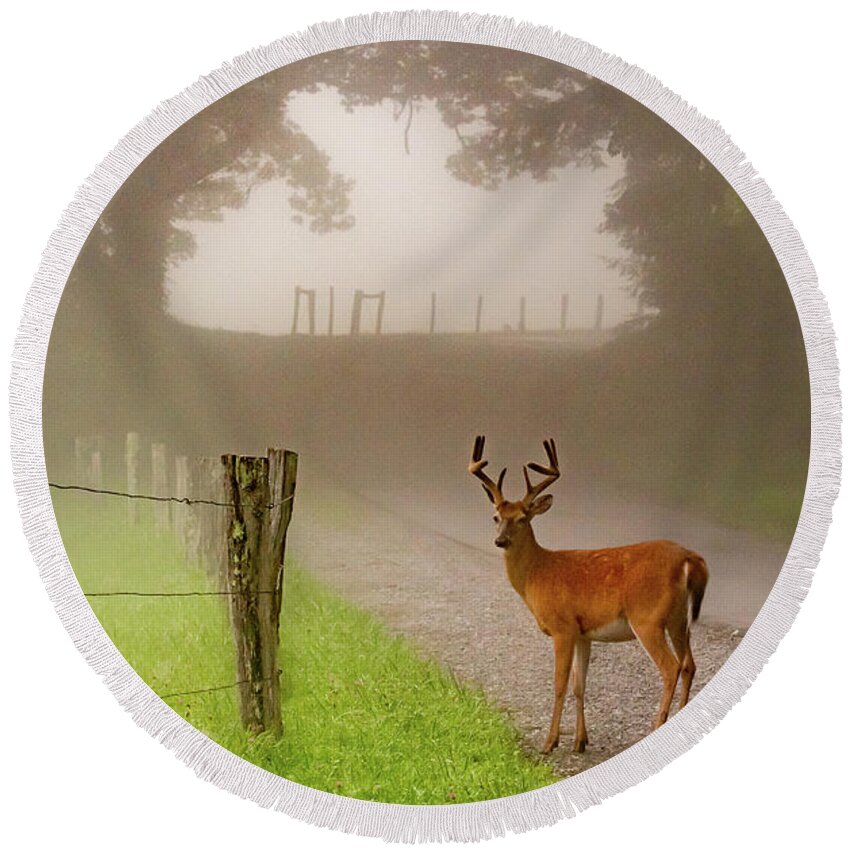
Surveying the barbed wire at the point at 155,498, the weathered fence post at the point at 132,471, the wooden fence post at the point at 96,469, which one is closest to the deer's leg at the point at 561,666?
the barbed wire at the point at 155,498

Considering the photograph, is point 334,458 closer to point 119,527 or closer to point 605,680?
point 119,527

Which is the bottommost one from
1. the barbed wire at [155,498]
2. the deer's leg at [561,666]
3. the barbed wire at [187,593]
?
the deer's leg at [561,666]

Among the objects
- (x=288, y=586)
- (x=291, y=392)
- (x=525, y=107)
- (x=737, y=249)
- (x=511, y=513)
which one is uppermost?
(x=525, y=107)

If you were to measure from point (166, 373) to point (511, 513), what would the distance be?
3.21 ft

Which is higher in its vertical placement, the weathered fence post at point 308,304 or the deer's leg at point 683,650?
the weathered fence post at point 308,304

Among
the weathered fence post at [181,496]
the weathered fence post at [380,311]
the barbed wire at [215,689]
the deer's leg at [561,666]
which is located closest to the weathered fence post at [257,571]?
the barbed wire at [215,689]

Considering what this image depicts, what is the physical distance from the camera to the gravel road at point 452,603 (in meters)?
2.77

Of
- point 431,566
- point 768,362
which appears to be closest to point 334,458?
point 431,566

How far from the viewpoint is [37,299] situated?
285 centimetres

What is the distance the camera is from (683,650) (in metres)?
2.80

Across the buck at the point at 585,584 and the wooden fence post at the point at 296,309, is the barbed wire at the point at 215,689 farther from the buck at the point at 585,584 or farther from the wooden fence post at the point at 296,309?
the wooden fence post at the point at 296,309

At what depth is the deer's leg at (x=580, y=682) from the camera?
→ 2.79 meters

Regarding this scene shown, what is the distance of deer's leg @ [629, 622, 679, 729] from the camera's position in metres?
2.77

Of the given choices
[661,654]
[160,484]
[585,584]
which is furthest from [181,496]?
[661,654]
